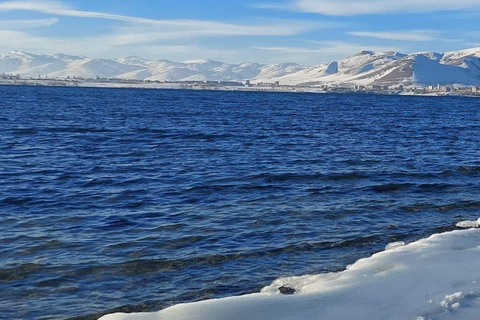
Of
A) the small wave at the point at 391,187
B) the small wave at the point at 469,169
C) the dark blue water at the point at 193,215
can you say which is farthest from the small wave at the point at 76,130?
the small wave at the point at 391,187

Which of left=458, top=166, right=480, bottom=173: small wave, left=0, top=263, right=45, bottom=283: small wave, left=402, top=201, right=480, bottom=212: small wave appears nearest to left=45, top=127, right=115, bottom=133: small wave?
left=458, top=166, right=480, bottom=173: small wave

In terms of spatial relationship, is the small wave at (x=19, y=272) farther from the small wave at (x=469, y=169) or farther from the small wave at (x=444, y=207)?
the small wave at (x=469, y=169)

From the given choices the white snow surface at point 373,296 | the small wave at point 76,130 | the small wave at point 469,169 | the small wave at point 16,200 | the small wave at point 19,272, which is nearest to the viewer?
the white snow surface at point 373,296

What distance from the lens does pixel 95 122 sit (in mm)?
57781

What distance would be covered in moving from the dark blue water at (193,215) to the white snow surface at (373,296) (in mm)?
1028

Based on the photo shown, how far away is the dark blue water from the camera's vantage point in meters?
12.5

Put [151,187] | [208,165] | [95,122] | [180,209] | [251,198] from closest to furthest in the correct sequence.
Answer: [180,209] → [251,198] → [151,187] → [208,165] → [95,122]

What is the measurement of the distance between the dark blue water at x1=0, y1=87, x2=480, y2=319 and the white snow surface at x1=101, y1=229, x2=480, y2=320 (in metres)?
1.03

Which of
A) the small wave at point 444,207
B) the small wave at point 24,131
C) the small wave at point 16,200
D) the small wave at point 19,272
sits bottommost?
the small wave at point 444,207

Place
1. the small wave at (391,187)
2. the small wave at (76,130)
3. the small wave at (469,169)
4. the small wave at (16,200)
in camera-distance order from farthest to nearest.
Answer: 1. the small wave at (76,130)
2. the small wave at (469,169)
3. the small wave at (391,187)
4. the small wave at (16,200)

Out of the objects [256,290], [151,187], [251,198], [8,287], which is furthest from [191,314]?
[151,187]

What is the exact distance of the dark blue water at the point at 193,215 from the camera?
40.9ft

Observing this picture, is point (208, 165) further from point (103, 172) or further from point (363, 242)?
point (363, 242)

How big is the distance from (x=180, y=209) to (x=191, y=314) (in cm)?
917
